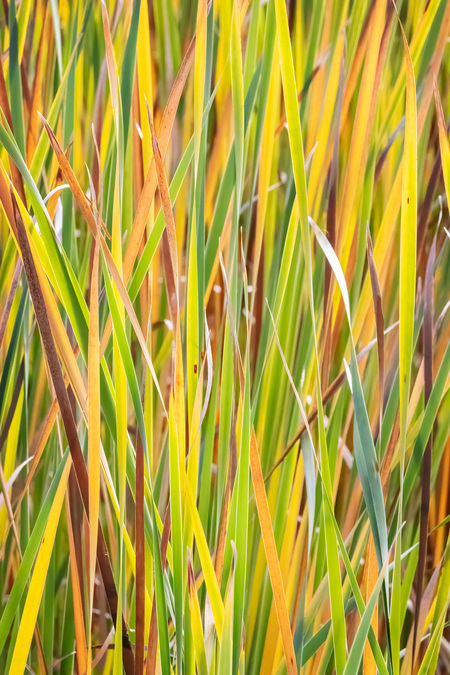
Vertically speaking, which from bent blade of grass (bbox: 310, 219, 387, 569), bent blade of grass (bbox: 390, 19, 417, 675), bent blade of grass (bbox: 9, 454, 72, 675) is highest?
bent blade of grass (bbox: 390, 19, 417, 675)

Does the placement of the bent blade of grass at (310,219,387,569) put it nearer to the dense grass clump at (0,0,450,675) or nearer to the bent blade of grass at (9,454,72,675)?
the dense grass clump at (0,0,450,675)

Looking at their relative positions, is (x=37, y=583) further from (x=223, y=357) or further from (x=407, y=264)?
(x=407, y=264)

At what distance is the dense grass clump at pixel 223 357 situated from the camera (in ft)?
0.94

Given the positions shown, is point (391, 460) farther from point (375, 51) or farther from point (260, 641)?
point (375, 51)

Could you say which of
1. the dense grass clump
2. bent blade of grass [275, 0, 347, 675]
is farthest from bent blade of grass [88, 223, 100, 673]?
bent blade of grass [275, 0, 347, 675]

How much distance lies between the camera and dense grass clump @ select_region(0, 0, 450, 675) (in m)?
0.29

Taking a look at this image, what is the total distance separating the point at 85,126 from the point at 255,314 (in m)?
0.29

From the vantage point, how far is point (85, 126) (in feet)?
1.88

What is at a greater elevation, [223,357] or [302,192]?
[302,192]

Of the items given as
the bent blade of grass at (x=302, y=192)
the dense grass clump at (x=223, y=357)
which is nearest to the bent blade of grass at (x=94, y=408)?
the dense grass clump at (x=223, y=357)

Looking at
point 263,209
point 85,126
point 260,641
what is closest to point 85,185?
point 85,126

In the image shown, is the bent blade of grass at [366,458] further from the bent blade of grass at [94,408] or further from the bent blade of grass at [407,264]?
the bent blade of grass at [94,408]

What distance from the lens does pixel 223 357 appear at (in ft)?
1.13

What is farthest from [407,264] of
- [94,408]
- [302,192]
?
[94,408]
